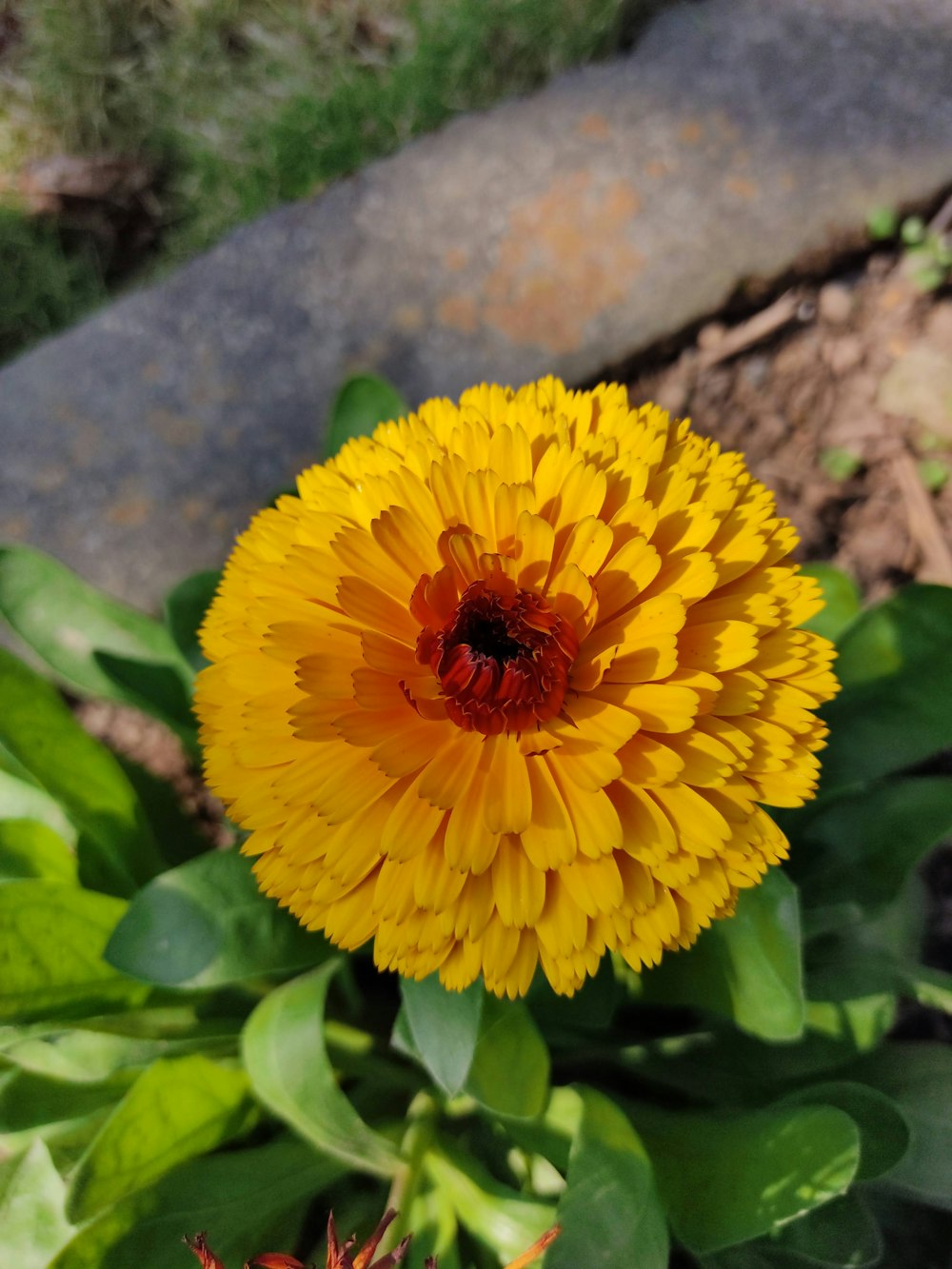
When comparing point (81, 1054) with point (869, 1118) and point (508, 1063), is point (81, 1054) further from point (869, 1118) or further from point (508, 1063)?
point (869, 1118)

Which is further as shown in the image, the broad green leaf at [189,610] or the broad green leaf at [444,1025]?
the broad green leaf at [189,610]

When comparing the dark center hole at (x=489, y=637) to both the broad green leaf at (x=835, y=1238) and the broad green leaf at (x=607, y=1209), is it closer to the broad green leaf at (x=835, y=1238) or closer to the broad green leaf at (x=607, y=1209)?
the broad green leaf at (x=607, y=1209)

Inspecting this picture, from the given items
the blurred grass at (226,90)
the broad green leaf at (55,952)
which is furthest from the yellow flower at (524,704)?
the blurred grass at (226,90)

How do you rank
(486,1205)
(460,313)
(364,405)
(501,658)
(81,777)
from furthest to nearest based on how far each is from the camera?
1. (460,313)
2. (364,405)
3. (81,777)
4. (486,1205)
5. (501,658)

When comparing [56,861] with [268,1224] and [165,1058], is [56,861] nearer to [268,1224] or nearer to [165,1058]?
[165,1058]

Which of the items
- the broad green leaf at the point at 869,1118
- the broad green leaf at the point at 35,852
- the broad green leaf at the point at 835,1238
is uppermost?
the broad green leaf at the point at 35,852

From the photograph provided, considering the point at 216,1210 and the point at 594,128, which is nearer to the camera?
the point at 216,1210

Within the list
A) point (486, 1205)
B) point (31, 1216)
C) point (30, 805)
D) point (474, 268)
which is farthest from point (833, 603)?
point (31, 1216)

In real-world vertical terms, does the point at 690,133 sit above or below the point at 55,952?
above
